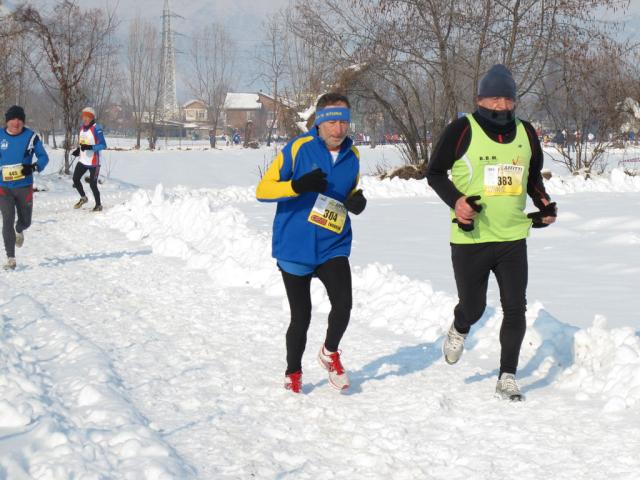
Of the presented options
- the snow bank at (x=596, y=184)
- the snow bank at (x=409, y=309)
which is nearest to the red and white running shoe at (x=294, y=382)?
the snow bank at (x=409, y=309)

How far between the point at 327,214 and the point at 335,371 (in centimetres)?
91

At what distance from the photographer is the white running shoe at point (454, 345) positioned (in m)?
4.63

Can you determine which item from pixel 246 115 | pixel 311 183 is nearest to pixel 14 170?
pixel 311 183

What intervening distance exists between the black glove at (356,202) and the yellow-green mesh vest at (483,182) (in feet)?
1.78

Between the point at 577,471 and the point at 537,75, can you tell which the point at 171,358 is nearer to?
the point at 577,471

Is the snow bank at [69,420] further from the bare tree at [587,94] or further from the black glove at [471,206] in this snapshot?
the bare tree at [587,94]

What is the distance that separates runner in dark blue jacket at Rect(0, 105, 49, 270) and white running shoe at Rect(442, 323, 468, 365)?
5669mm

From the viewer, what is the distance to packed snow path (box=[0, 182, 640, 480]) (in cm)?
346

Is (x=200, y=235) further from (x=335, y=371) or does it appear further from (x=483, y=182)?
(x=483, y=182)

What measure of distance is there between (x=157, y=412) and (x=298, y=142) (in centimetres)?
164

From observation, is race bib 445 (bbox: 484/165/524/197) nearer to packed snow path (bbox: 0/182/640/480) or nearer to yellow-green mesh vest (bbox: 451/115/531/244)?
yellow-green mesh vest (bbox: 451/115/531/244)

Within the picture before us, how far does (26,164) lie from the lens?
28.4 feet

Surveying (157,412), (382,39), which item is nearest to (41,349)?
(157,412)

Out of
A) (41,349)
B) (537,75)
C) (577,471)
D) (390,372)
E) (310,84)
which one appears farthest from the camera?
(310,84)
